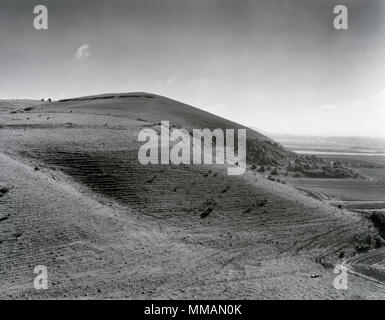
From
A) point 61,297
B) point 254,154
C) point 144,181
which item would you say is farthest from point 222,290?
point 254,154

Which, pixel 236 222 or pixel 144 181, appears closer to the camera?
pixel 236 222

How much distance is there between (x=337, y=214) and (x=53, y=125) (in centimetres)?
2552

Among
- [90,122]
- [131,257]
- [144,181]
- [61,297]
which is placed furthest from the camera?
[90,122]

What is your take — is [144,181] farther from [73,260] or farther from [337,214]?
[337,214]

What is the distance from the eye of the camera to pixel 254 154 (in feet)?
151

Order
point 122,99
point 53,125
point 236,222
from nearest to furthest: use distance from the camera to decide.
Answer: point 236,222, point 53,125, point 122,99

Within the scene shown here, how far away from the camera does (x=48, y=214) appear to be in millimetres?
18266

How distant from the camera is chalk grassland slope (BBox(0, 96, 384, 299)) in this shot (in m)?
15.0

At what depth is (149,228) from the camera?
20.0 m

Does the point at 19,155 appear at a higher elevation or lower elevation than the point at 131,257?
higher

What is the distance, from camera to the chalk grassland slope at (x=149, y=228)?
1498cm

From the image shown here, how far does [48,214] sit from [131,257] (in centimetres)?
497
